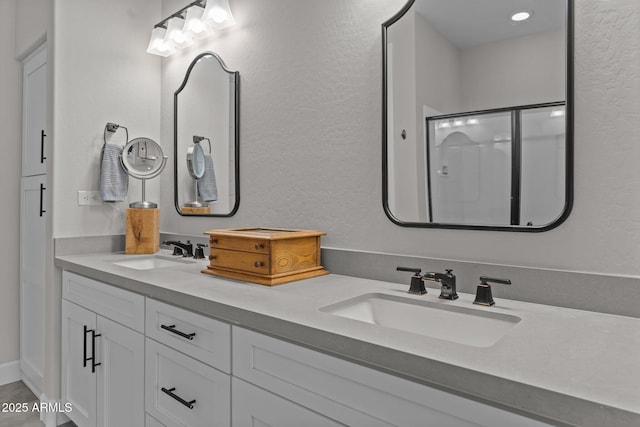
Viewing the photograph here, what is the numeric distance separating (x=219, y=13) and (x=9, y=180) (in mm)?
1818

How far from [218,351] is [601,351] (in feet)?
3.01

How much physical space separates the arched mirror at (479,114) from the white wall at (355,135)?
1.7 inches

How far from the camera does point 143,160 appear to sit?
2.38 metres

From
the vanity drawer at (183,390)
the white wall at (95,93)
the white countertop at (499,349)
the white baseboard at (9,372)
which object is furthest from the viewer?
the white baseboard at (9,372)

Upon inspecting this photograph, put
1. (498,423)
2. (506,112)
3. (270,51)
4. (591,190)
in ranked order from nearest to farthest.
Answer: (498,423) → (591,190) → (506,112) → (270,51)

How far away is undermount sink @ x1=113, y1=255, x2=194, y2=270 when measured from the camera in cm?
204

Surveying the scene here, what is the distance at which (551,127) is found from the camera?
1117 millimetres

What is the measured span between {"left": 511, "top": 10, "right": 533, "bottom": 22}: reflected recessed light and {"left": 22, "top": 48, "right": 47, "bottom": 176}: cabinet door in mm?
2473

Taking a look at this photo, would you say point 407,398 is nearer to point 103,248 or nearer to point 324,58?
point 324,58

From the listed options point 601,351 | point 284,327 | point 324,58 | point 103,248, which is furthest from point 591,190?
point 103,248

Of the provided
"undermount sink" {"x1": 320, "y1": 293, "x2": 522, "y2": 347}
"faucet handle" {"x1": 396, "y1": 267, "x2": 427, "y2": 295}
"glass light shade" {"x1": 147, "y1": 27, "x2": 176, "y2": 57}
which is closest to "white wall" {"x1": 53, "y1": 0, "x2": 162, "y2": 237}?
"glass light shade" {"x1": 147, "y1": 27, "x2": 176, "y2": 57}

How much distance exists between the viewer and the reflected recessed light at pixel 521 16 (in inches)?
45.5

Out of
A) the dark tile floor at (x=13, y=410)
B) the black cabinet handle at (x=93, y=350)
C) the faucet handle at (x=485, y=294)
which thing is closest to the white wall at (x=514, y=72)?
the faucet handle at (x=485, y=294)

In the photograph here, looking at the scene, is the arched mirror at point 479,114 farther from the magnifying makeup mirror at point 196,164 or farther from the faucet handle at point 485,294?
the magnifying makeup mirror at point 196,164
